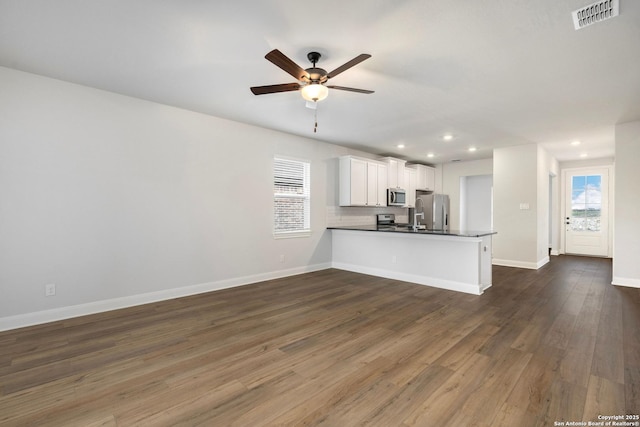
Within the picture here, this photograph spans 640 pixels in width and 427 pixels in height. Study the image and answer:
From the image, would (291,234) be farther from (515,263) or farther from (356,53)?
(515,263)

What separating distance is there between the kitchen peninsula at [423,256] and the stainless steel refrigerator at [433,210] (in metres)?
2.64

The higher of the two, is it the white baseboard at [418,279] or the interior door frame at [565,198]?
the interior door frame at [565,198]

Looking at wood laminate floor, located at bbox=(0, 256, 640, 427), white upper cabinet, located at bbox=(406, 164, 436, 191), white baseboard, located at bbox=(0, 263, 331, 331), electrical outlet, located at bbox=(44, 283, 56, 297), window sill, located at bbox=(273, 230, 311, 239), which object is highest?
white upper cabinet, located at bbox=(406, 164, 436, 191)

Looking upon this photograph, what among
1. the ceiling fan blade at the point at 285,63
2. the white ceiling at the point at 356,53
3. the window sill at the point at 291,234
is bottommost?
the window sill at the point at 291,234

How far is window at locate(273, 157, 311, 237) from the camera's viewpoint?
5.46 metres

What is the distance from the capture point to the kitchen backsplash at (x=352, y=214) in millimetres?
6406

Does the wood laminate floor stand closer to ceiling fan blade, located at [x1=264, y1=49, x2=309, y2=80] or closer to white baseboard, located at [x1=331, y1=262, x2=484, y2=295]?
white baseboard, located at [x1=331, y1=262, x2=484, y2=295]

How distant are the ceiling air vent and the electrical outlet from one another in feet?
17.6

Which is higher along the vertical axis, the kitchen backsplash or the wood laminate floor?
the kitchen backsplash

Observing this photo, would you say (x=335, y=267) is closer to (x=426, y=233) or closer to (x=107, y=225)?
(x=426, y=233)

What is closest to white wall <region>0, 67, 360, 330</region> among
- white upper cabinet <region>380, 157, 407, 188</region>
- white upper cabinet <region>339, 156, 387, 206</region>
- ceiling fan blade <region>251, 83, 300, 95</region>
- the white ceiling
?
the white ceiling

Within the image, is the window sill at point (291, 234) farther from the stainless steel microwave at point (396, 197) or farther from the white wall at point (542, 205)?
the white wall at point (542, 205)

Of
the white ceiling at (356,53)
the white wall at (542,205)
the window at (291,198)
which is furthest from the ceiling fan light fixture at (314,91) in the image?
the white wall at (542,205)

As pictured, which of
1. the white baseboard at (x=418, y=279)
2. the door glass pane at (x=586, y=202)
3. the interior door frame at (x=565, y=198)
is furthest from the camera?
the door glass pane at (x=586, y=202)
